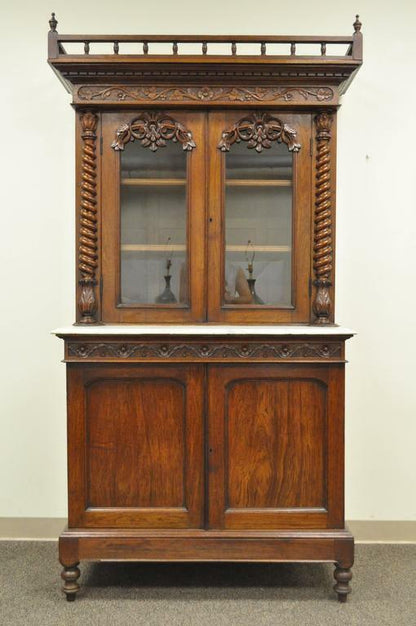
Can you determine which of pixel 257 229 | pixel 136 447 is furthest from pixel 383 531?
pixel 257 229

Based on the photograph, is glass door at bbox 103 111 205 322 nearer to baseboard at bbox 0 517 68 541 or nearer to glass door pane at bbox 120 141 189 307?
glass door pane at bbox 120 141 189 307

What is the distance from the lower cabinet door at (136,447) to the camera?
74.7 inches

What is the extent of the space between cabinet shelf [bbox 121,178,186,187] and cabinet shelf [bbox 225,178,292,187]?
17cm

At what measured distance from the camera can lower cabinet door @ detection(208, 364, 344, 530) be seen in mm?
1895

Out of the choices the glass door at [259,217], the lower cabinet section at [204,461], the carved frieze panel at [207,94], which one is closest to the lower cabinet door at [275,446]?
the lower cabinet section at [204,461]

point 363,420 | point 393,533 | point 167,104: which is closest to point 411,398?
point 363,420

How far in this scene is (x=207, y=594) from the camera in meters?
1.96

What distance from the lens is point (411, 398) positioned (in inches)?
93.8

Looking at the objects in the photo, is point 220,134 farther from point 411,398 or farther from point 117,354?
point 411,398

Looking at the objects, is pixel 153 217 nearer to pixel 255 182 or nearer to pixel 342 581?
pixel 255 182

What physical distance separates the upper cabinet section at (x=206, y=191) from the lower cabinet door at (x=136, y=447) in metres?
0.22

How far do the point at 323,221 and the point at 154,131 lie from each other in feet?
2.12

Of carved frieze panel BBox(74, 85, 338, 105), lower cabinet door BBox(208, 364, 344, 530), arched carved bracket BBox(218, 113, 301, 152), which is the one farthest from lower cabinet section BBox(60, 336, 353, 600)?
carved frieze panel BBox(74, 85, 338, 105)

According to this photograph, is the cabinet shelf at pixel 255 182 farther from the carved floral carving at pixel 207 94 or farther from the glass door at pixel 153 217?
the carved floral carving at pixel 207 94
